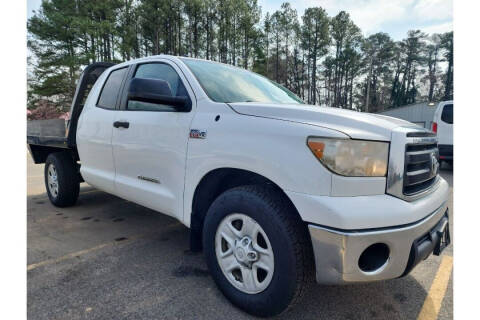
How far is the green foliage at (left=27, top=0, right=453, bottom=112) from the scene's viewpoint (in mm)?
23500

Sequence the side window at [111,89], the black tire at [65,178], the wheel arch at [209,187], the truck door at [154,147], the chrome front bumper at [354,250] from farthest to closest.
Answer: the black tire at [65,178] → the side window at [111,89] → the truck door at [154,147] → the wheel arch at [209,187] → the chrome front bumper at [354,250]

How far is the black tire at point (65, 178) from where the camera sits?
166 inches

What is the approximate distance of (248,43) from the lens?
1373 inches

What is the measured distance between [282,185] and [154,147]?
1.36 m

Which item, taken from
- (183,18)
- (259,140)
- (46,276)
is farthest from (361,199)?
(183,18)

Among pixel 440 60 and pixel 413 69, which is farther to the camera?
pixel 413 69

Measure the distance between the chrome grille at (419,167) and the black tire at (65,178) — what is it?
4.22 m

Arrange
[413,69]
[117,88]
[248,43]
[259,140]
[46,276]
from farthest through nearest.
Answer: [413,69]
[248,43]
[117,88]
[46,276]
[259,140]

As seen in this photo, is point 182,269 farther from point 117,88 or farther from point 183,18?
point 183,18

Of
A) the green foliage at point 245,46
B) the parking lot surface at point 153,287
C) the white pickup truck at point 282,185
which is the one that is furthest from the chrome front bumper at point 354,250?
the green foliage at point 245,46

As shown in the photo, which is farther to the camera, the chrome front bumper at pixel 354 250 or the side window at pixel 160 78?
the side window at pixel 160 78

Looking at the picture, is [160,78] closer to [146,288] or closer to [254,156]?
[254,156]

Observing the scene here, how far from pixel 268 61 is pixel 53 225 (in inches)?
1436

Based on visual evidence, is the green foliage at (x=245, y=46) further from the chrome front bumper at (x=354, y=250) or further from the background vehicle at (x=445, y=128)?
the chrome front bumper at (x=354, y=250)
